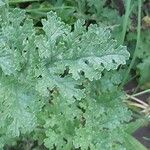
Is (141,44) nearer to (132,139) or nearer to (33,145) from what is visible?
(132,139)

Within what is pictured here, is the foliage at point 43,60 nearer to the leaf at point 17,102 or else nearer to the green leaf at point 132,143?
the leaf at point 17,102

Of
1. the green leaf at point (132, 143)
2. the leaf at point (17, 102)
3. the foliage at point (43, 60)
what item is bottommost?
the green leaf at point (132, 143)

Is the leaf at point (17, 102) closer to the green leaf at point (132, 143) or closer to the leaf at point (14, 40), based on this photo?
the leaf at point (14, 40)

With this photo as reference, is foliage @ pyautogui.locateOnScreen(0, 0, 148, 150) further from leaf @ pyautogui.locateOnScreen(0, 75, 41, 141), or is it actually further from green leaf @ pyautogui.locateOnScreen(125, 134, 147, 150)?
green leaf @ pyautogui.locateOnScreen(125, 134, 147, 150)

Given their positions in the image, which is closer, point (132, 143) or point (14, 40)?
point (14, 40)

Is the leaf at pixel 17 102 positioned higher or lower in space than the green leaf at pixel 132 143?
higher

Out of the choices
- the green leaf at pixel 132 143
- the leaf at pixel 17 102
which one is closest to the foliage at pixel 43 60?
the leaf at pixel 17 102

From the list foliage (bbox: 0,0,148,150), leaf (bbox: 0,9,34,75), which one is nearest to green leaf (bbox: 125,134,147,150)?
foliage (bbox: 0,0,148,150)

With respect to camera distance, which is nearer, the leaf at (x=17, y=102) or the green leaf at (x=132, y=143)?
the leaf at (x=17, y=102)

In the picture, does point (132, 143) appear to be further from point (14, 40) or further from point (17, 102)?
point (14, 40)

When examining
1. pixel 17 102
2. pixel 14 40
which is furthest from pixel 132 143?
pixel 14 40

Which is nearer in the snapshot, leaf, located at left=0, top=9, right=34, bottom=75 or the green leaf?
leaf, located at left=0, top=9, right=34, bottom=75
